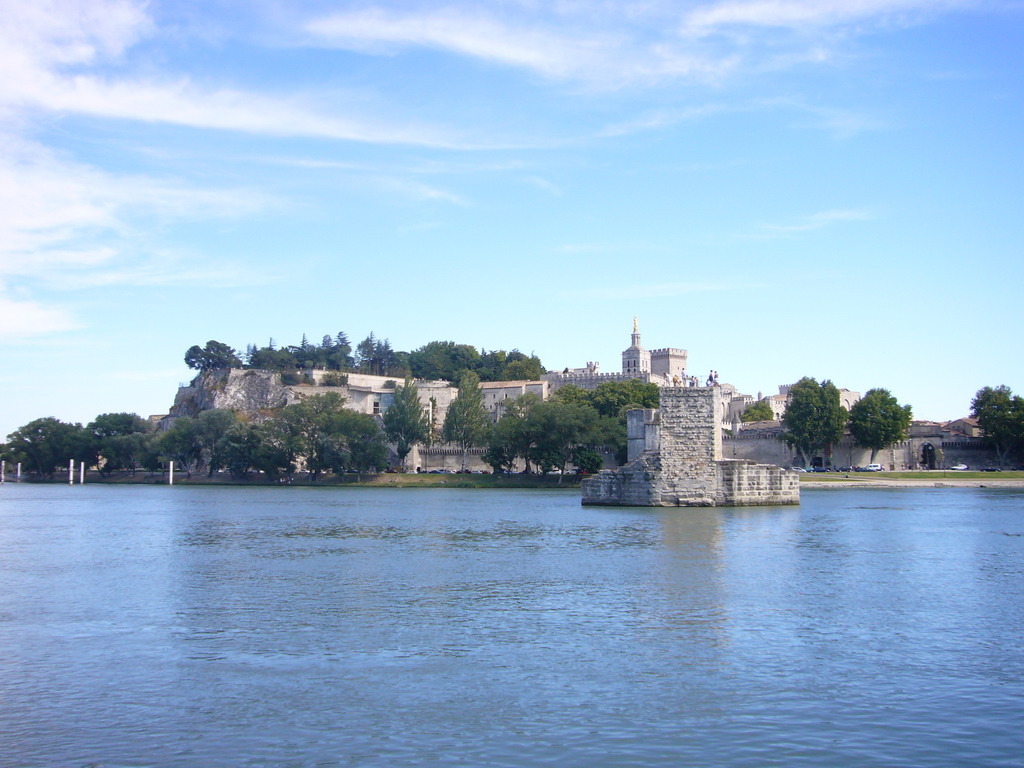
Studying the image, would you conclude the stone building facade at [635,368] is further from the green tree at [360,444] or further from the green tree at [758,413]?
the green tree at [360,444]

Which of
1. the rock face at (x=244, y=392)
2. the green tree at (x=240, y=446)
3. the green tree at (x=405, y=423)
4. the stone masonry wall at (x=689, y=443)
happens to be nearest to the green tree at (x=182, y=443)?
the green tree at (x=240, y=446)

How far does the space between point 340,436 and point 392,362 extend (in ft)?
255

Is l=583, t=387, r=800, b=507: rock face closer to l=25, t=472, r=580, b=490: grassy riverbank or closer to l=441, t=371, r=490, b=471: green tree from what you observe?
l=25, t=472, r=580, b=490: grassy riverbank

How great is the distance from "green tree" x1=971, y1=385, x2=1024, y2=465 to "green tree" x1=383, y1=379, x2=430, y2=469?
50109 millimetres

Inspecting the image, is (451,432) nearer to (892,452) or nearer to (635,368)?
(892,452)

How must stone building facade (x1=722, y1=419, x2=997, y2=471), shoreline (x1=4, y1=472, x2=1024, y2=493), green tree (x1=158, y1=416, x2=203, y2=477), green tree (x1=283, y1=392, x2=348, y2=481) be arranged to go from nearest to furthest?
shoreline (x1=4, y1=472, x2=1024, y2=493), green tree (x1=283, y1=392, x2=348, y2=481), green tree (x1=158, y1=416, x2=203, y2=477), stone building facade (x1=722, y1=419, x2=997, y2=471)

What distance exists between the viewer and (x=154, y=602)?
19.3m

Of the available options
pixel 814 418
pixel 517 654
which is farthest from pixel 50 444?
pixel 517 654

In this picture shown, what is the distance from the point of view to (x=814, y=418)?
8881cm

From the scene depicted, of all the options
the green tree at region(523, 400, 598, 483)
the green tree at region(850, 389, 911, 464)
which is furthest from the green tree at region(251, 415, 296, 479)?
the green tree at region(850, 389, 911, 464)

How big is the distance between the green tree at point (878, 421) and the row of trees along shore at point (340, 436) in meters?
18.7

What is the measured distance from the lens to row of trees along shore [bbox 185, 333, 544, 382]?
132250 mm

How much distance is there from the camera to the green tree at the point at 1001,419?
8806 cm

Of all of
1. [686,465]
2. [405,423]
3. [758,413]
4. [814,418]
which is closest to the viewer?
[686,465]
